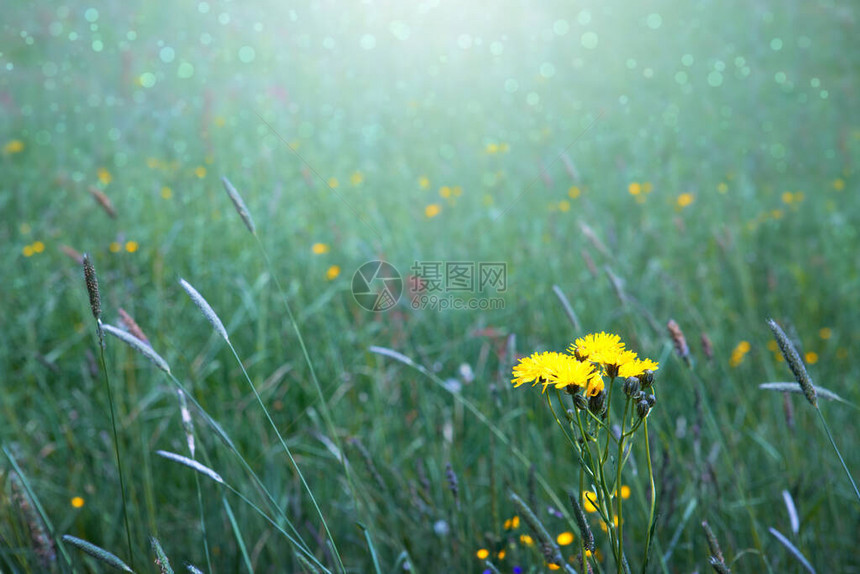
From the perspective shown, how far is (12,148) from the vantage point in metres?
4.26

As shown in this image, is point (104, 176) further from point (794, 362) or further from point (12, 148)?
point (794, 362)

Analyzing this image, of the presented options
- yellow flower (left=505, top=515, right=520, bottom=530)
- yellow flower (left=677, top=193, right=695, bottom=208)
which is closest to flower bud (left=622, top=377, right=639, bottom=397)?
yellow flower (left=505, top=515, right=520, bottom=530)

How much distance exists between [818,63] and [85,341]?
605 centimetres

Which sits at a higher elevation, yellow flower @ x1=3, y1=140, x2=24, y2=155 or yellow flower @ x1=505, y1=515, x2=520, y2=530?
Result: yellow flower @ x1=3, y1=140, x2=24, y2=155

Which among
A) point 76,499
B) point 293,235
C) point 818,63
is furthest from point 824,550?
point 818,63

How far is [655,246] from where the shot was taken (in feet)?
10.4

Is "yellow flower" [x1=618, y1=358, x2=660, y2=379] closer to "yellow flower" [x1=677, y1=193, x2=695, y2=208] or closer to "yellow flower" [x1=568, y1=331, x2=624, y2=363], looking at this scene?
"yellow flower" [x1=568, y1=331, x2=624, y2=363]

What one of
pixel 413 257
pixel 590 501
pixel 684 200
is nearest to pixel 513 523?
pixel 590 501

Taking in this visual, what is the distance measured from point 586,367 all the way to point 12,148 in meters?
4.80

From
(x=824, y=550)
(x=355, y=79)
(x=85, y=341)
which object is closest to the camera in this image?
(x=824, y=550)

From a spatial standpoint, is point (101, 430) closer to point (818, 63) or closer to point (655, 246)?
point (655, 246)

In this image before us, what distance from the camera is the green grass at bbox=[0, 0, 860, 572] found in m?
1.47

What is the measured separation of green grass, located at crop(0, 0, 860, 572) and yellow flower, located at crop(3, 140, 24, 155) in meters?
0.06

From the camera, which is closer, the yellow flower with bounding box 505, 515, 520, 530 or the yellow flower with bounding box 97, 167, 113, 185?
the yellow flower with bounding box 505, 515, 520, 530
